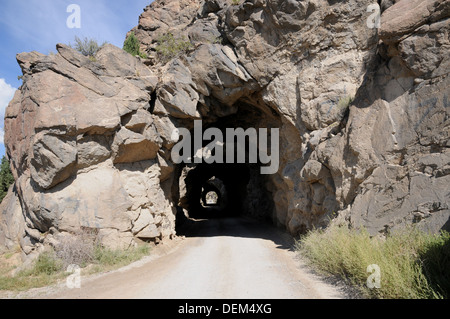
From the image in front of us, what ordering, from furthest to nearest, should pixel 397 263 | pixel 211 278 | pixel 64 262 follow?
1. pixel 64 262
2. pixel 211 278
3. pixel 397 263

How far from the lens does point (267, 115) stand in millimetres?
15086

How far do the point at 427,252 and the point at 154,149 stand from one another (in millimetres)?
10493

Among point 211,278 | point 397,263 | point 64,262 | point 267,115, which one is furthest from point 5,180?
point 397,263

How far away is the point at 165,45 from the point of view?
14.0 meters

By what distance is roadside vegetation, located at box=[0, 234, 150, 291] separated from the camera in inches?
273

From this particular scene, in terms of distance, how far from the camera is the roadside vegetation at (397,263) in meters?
4.41

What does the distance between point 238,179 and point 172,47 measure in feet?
60.2

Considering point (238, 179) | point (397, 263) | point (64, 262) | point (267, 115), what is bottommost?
point (64, 262)

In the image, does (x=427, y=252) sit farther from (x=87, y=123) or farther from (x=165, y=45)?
(x=165, y=45)

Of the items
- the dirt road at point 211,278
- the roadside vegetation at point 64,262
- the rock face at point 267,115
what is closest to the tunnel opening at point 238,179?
the rock face at point 267,115

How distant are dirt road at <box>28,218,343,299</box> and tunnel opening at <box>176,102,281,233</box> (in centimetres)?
712

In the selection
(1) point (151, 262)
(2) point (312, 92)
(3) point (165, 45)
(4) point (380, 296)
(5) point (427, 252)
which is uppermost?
(3) point (165, 45)

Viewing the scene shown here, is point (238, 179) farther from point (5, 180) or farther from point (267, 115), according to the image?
point (5, 180)
